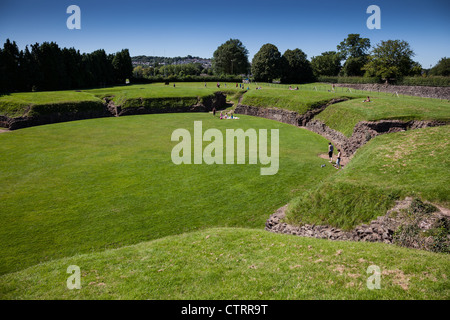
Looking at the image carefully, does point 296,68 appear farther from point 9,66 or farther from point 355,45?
point 9,66

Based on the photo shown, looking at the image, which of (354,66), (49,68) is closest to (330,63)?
(354,66)

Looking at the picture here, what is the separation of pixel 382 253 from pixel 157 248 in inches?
381

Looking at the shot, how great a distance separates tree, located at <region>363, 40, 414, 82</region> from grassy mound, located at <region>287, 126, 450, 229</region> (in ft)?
222

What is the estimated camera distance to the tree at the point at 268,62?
92.7 meters

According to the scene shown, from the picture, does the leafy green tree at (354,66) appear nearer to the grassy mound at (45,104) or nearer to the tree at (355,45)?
the tree at (355,45)

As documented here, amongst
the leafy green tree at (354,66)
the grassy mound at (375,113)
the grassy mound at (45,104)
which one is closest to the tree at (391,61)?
the leafy green tree at (354,66)

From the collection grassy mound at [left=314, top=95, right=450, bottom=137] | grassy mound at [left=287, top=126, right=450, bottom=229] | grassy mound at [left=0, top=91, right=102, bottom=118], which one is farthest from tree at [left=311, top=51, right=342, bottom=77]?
grassy mound at [left=287, top=126, right=450, bottom=229]

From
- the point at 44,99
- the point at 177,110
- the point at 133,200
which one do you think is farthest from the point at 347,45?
the point at 133,200

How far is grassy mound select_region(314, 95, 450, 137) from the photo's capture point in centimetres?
2710

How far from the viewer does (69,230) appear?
1480 centimetres

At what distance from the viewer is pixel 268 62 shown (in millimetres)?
92500

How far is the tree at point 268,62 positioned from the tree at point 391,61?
29613 millimetres
